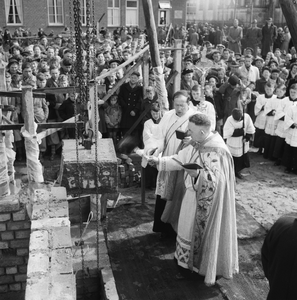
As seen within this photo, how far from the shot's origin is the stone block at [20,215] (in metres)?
5.63

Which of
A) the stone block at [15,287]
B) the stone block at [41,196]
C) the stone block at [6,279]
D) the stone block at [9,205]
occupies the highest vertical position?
the stone block at [41,196]

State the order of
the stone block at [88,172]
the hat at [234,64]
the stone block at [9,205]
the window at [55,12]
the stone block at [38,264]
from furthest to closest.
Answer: the window at [55,12] → the hat at [234,64] → the stone block at [9,205] → the stone block at [88,172] → the stone block at [38,264]

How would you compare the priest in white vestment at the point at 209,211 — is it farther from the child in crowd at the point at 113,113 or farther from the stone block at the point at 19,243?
the child in crowd at the point at 113,113

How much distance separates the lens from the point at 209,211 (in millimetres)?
5238

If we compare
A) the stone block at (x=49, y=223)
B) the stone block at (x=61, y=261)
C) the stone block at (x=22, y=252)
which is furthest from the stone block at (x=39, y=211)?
the stone block at (x=22, y=252)

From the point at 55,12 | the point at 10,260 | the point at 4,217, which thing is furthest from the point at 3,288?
the point at 55,12

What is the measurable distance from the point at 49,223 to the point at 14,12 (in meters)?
24.4

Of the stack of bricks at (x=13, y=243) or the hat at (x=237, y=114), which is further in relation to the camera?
the hat at (x=237, y=114)

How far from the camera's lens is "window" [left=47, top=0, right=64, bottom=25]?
26828 millimetres

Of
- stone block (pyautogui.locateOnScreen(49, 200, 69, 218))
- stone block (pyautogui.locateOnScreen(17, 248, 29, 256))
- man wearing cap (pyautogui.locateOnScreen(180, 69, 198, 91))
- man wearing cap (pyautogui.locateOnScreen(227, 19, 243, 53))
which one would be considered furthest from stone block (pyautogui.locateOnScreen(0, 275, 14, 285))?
man wearing cap (pyautogui.locateOnScreen(227, 19, 243, 53))

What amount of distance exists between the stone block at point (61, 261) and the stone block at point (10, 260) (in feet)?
6.44

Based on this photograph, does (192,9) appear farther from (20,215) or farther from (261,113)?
(20,215)

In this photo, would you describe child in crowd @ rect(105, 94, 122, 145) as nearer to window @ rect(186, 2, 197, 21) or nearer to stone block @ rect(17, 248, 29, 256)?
stone block @ rect(17, 248, 29, 256)

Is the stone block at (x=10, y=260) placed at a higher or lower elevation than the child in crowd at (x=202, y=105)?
lower
